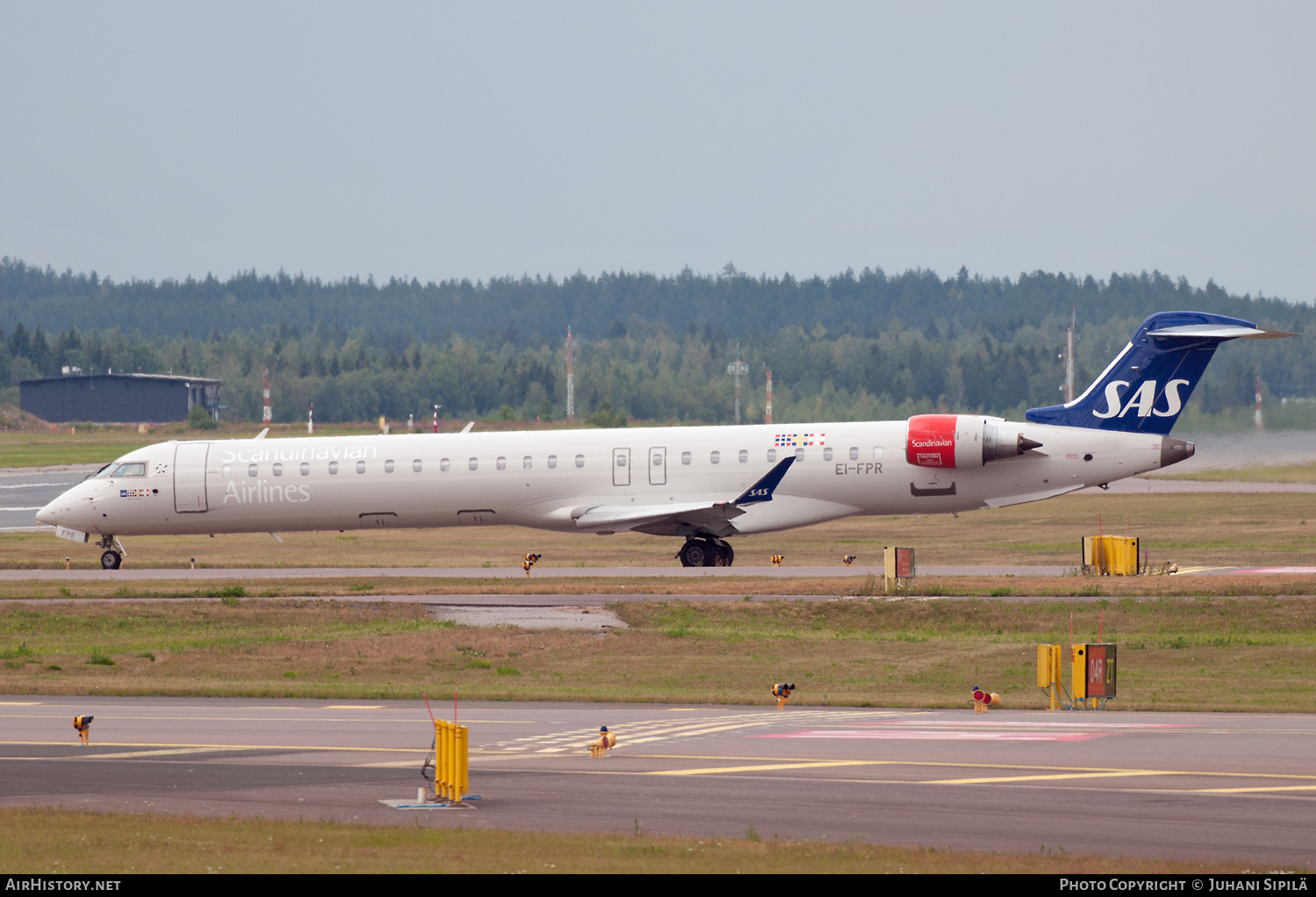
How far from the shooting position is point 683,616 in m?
30.1

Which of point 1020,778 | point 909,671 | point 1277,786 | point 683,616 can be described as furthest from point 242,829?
point 683,616

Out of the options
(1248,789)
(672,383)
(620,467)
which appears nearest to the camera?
(1248,789)

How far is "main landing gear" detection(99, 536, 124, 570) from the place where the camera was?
42094mm

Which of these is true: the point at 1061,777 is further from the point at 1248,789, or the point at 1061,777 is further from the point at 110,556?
the point at 110,556

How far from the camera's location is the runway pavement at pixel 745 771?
43.6ft

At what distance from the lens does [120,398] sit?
456ft

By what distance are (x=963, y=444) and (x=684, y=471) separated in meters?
7.23

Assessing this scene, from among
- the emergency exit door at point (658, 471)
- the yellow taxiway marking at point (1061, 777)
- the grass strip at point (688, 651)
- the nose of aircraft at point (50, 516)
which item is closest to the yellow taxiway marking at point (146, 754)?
the grass strip at point (688, 651)

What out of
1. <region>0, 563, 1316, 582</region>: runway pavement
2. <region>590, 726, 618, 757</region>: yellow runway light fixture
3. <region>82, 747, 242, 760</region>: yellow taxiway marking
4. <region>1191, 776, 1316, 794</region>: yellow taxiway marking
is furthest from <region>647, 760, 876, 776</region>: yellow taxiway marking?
<region>0, 563, 1316, 582</region>: runway pavement

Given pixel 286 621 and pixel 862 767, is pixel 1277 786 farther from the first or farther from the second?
pixel 286 621

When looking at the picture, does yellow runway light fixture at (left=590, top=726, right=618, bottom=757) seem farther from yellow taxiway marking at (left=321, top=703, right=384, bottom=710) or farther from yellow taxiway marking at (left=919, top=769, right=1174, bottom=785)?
yellow taxiway marking at (left=321, top=703, right=384, bottom=710)

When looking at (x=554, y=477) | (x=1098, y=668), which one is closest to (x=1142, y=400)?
(x=554, y=477)

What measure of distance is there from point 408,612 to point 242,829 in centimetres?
1789
